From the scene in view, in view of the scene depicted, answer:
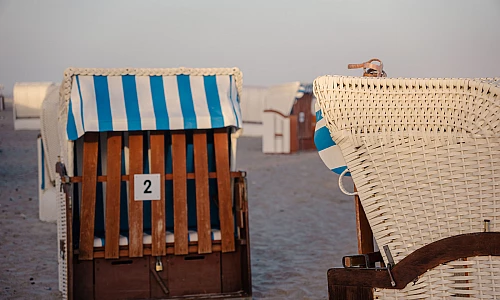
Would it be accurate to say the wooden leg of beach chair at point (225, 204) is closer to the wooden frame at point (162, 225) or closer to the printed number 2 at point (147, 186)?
the wooden frame at point (162, 225)

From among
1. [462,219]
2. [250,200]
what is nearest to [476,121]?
[462,219]

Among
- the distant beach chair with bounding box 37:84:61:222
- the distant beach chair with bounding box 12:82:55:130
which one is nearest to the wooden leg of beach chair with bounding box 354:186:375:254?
the distant beach chair with bounding box 37:84:61:222

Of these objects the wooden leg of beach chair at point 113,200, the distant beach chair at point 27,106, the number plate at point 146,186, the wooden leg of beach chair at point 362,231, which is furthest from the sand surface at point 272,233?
the distant beach chair at point 27,106

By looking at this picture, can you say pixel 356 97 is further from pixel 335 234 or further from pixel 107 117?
pixel 335 234

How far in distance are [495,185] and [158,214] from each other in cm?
272

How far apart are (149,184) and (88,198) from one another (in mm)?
386

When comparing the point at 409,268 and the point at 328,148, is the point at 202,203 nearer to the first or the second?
the point at 328,148

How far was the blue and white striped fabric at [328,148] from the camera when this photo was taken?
2.39m

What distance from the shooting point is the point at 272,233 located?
7637mm

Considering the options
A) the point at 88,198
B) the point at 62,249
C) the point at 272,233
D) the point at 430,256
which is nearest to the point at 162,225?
the point at 88,198

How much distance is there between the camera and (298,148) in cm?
1805

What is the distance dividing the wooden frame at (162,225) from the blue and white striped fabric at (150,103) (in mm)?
161

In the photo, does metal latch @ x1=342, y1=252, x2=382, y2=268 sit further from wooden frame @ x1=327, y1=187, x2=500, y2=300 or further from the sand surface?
the sand surface

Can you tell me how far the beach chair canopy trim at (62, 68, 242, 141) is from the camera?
4375 millimetres
